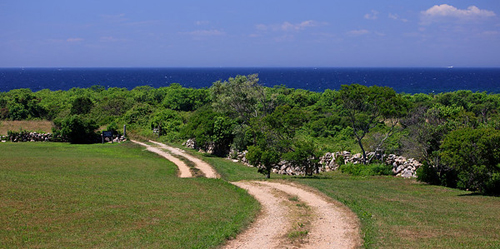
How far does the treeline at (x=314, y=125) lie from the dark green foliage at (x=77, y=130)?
11 centimetres

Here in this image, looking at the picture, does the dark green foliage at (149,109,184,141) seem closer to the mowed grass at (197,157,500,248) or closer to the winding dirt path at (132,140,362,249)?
the winding dirt path at (132,140,362,249)

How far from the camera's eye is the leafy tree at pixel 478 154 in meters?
21.4

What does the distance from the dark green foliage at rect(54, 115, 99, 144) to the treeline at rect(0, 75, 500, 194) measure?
0.37 feet

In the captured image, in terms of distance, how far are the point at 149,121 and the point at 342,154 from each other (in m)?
29.3

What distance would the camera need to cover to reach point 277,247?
13352 mm

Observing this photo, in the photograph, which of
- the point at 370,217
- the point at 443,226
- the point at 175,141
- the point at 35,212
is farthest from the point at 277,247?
the point at 175,141

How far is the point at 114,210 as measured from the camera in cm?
1656

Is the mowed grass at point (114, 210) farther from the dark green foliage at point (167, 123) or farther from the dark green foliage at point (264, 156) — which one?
the dark green foliage at point (167, 123)

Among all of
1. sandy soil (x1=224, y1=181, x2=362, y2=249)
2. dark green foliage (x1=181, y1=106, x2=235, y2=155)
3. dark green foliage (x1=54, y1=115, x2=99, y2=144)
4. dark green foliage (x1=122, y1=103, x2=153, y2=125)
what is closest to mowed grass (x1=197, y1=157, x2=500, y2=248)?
sandy soil (x1=224, y1=181, x2=362, y2=249)

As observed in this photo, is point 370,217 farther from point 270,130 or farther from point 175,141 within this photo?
point 175,141

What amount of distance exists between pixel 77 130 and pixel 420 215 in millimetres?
39321

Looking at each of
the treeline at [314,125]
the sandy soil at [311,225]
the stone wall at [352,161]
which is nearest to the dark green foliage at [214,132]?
the treeline at [314,125]

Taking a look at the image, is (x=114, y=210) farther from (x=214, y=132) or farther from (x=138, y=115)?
(x=138, y=115)

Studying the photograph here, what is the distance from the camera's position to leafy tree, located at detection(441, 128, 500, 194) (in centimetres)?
2141
